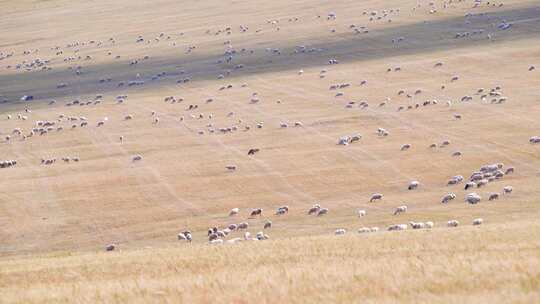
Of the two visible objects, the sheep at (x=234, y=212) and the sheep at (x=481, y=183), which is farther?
the sheep at (x=234, y=212)

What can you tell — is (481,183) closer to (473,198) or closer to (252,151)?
(473,198)

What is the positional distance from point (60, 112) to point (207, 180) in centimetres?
3506

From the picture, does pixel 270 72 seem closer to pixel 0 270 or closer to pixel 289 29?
pixel 289 29

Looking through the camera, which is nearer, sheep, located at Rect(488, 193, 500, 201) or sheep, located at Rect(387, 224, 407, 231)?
sheep, located at Rect(387, 224, 407, 231)

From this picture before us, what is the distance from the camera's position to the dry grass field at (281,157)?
81.1 feet

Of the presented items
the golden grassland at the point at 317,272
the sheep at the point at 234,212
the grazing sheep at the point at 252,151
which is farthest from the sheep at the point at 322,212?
the grazing sheep at the point at 252,151

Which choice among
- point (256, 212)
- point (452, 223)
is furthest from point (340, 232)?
Answer: point (256, 212)

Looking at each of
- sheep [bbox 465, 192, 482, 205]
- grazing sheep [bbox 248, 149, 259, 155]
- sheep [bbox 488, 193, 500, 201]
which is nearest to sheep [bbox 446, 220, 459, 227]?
sheep [bbox 465, 192, 482, 205]

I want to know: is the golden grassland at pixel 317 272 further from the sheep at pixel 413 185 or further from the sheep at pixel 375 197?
the sheep at pixel 413 185

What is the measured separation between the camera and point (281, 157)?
216ft

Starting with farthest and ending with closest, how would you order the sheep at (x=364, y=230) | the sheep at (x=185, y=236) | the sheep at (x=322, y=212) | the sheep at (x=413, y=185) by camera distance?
the sheep at (x=413, y=185), the sheep at (x=322, y=212), the sheep at (x=185, y=236), the sheep at (x=364, y=230)

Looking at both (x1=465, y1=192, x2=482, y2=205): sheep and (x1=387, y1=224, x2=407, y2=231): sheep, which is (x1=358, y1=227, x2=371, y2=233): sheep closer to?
(x1=387, y1=224, x2=407, y2=231): sheep

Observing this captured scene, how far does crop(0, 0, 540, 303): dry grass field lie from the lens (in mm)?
24719

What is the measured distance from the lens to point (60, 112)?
9350 centimetres
